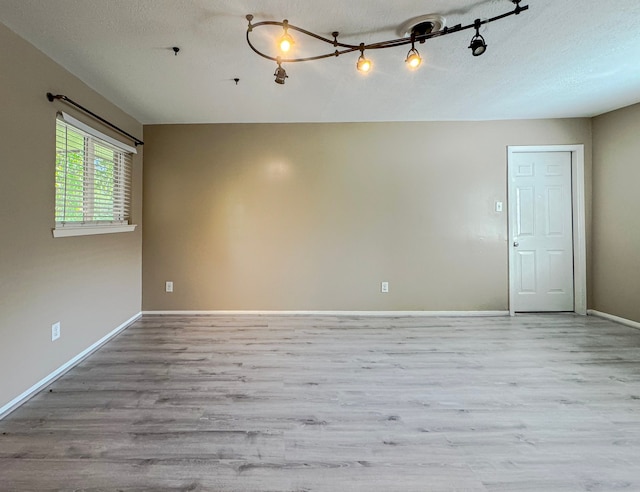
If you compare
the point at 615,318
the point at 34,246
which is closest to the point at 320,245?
the point at 34,246

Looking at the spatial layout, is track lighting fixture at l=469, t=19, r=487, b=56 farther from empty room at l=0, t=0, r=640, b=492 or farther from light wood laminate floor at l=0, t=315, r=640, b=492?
light wood laminate floor at l=0, t=315, r=640, b=492

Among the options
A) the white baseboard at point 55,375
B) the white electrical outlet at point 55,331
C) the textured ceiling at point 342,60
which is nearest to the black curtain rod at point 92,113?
the textured ceiling at point 342,60

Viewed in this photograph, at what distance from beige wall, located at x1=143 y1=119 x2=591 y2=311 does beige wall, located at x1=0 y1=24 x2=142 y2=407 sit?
1.11 m

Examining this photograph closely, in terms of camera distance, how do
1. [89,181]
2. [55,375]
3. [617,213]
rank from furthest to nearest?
A: [617,213], [89,181], [55,375]

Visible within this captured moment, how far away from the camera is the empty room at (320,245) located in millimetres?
1639

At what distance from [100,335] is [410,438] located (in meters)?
2.90

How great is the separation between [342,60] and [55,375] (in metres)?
3.21

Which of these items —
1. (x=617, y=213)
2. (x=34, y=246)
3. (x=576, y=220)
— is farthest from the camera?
Result: (x=576, y=220)

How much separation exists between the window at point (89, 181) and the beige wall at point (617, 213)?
5456mm

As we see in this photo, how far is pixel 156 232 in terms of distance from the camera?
386 cm

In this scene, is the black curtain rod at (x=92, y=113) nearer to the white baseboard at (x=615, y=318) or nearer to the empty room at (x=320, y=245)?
the empty room at (x=320, y=245)

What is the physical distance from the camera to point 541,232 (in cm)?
391

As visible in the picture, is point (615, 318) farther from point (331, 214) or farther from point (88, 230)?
point (88, 230)

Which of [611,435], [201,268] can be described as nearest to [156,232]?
[201,268]
